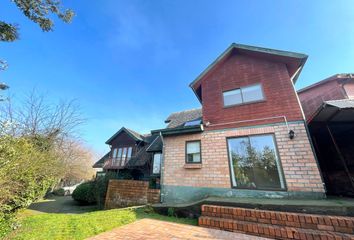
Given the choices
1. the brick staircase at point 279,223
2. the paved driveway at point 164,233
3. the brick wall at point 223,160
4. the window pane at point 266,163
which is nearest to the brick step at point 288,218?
the brick staircase at point 279,223

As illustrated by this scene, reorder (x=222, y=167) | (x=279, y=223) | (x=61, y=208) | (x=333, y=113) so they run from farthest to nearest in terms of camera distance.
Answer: (x=61, y=208), (x=222, y=167), (x=333, y=113), (x=279, y=223)

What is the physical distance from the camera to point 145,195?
8.58 metres

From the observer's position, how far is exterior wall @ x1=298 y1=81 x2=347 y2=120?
11000 mm

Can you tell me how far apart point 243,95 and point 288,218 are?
565 cm

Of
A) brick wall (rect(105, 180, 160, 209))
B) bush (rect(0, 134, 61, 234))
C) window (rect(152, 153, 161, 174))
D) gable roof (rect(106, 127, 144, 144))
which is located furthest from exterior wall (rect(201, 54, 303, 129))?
gable roof (rect(106, 127, 144, 144))

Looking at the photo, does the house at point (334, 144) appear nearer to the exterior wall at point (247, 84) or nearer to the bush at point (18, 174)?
the exterior wall at point (247, 84)

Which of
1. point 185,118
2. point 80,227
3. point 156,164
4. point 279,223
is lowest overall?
point 80,227

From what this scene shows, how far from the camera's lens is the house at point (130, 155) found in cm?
1455

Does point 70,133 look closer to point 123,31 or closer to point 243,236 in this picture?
point 123,31

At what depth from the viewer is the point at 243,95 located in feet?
26.9

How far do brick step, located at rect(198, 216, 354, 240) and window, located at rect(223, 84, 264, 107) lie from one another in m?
5.47

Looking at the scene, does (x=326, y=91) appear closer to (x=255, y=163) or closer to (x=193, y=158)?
(x=255, y=163)

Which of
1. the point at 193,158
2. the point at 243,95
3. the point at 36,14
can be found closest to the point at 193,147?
the point at 193,158

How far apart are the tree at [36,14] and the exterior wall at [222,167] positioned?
24.4ft
